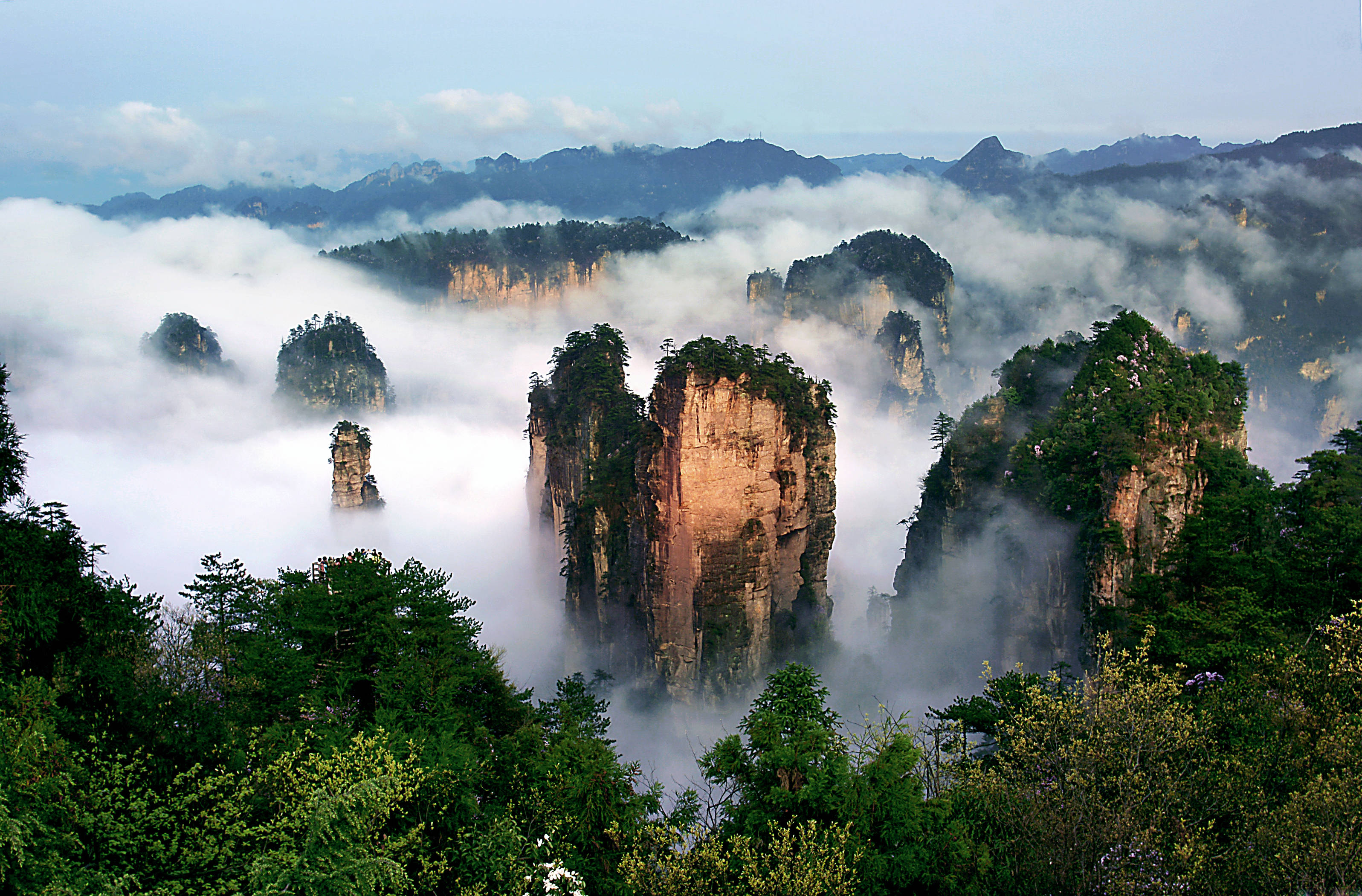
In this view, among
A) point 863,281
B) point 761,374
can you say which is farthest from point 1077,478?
point 863,281

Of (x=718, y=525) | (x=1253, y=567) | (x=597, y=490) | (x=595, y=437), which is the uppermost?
(x=1253, y=567)

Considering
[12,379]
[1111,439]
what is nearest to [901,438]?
[1111,439]

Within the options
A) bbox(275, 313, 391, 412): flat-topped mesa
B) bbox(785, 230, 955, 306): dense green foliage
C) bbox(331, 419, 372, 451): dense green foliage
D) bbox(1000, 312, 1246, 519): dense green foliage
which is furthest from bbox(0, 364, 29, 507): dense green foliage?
bbox(785, 230, 955, 306): dense green foliage

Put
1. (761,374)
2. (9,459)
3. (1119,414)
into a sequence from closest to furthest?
(9,459) < (1119,414) < (761,374)

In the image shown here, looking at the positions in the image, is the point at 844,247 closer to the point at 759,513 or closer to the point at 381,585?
the point at 759,513

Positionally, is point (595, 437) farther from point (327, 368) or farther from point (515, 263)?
point (515, 263)

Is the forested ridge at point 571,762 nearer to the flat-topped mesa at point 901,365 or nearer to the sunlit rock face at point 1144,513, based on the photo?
the sunlit rock face at point 1144,513

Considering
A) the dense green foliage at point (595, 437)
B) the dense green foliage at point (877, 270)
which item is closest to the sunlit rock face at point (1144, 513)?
the dense green foliage at point (595, 437)
